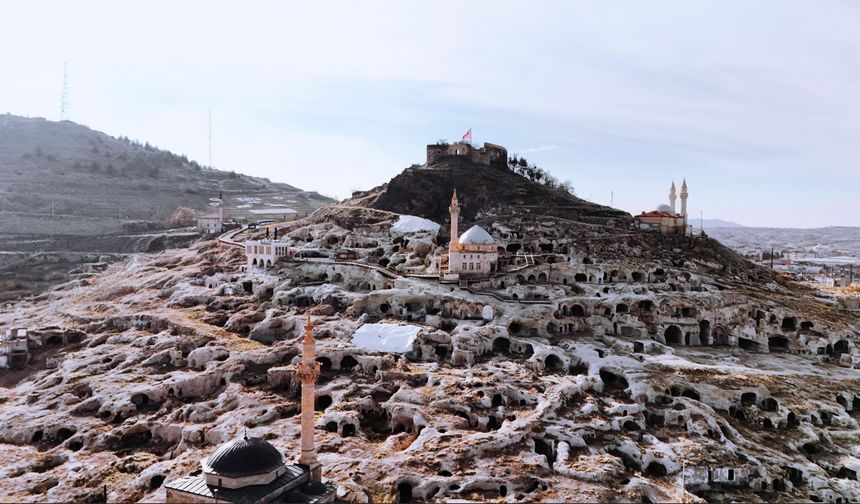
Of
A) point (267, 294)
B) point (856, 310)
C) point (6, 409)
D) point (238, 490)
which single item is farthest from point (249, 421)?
point (856, 310)

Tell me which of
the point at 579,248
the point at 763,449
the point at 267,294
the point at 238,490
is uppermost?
the point at 579,248

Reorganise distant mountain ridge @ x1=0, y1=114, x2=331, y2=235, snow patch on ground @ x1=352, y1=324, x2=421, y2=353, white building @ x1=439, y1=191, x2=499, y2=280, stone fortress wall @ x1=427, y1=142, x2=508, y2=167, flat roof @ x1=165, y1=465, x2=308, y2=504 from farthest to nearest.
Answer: distant mountain ridge @ x1=0, y1=114, x2=331, y2=235
stone fortress wall @ x1=427, y1=142, x2=508, y2=167
white building @ x1=439, y1=191, x2=499, y2=280
snow patch on ground @ x1=352, y1=324, x2=421, y2=353
flat roof @ x1=165, y1=465, x2=308, y2=504

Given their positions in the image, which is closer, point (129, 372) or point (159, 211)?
point (129, 372)

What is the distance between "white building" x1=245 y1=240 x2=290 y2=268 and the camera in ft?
178

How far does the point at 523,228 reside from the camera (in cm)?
6312

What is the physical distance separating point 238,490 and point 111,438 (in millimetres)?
13924

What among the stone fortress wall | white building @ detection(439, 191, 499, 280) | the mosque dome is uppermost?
the stone fortress wall

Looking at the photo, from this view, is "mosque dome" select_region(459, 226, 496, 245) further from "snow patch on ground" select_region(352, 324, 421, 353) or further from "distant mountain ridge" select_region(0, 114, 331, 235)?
"distant mountain ridge" select_region(0, 114, 331, 235)

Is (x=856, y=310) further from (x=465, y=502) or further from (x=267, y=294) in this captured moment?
(x=267, y=294)

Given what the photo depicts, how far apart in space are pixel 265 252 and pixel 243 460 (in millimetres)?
36874

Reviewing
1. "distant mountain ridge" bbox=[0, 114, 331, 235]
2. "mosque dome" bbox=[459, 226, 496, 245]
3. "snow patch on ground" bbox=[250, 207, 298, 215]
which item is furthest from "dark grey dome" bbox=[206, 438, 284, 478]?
"snow patch on ground" bbox=[250, 207, 298, 215]

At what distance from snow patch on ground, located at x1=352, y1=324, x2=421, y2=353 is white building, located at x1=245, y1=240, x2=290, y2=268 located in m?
17.1

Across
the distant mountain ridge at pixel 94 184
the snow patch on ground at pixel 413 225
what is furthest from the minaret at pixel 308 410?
the distant mountain ridge at pixel 94 184

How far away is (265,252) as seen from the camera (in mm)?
54812
